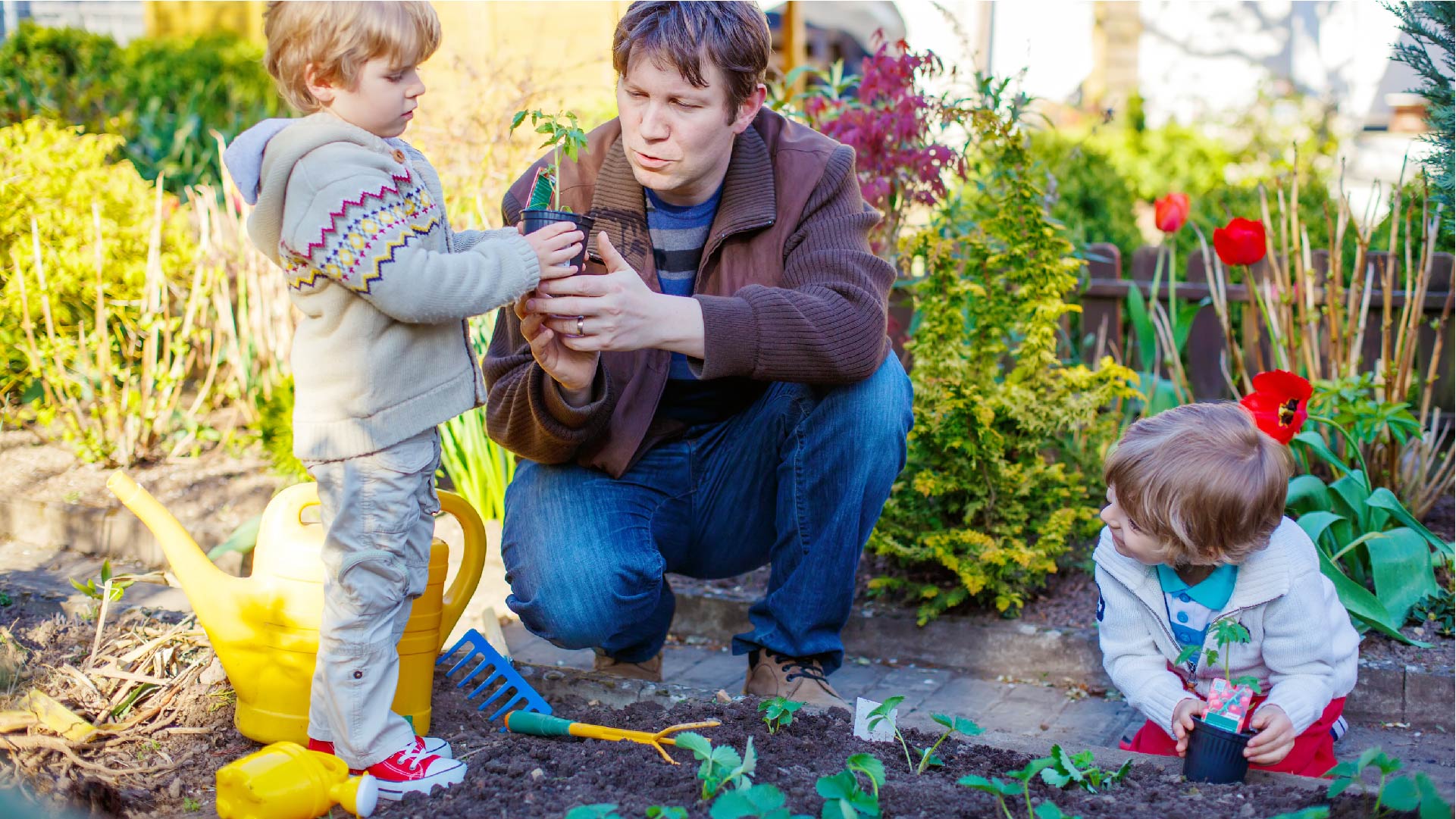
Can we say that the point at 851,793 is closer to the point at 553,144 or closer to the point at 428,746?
the point at 428,746

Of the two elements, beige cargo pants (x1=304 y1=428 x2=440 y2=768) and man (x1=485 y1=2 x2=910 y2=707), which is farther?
man (x1=485 y1=2 x2=910 y2=707)

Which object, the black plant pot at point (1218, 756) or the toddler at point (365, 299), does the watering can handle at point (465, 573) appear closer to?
the toddler at point (365, 299)

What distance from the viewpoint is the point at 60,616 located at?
7.86 ft

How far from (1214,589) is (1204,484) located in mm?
241

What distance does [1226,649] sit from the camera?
1.89 metres

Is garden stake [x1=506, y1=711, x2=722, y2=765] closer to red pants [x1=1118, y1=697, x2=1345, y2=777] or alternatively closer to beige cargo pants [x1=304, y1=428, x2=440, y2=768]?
beige cargo pants [x1=304, y1=428, x2=440, y2=768]

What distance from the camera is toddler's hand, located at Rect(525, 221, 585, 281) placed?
1.71 metres

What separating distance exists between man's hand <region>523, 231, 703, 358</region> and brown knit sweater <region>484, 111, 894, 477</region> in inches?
5.9

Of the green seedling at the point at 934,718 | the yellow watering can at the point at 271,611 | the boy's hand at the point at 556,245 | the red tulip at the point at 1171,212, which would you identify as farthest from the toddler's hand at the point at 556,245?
the red tulip at the point at 1171,212

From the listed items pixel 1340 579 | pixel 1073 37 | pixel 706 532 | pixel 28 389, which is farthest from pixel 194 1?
pixel 1340 579

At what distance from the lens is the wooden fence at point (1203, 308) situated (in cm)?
410

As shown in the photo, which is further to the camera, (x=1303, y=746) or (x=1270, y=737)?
(x=1303, y=746)

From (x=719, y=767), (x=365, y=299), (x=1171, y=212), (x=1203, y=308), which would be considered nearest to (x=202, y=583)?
(x=365, y=299)

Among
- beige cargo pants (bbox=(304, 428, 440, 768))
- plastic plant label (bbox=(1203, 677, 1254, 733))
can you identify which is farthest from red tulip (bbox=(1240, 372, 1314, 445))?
beige cargo pants (bbox=(304, 428, 440, 768))
